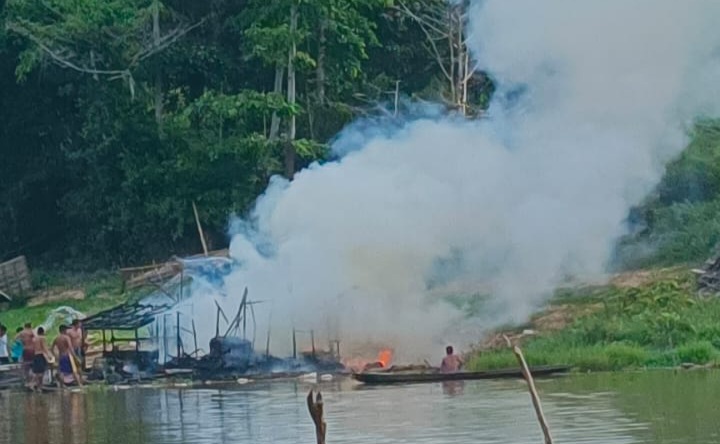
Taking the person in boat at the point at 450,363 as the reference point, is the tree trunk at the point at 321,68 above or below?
above

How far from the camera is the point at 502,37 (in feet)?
112

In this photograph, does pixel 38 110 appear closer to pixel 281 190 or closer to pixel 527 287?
pixel 281 190

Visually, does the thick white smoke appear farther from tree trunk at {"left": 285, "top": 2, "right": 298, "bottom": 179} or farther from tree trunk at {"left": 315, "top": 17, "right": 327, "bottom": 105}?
tree trunk at {"left": 315, "top": 17, "right": 327, "bottom": 105}

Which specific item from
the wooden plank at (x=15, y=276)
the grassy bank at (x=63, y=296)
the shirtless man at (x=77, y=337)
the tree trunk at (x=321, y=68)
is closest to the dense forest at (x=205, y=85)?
the tree trunk at (x=321, y=68)

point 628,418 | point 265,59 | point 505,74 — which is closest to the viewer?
point 628,418

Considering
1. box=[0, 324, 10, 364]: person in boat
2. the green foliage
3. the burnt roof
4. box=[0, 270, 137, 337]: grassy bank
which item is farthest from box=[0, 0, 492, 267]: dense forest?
the burnt roof

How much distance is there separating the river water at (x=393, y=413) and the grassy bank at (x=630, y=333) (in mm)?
1195

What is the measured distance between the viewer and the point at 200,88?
4788cm

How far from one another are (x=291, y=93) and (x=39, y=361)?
13.6 m

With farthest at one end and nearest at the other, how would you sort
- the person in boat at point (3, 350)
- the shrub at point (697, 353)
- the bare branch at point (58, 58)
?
the bare branch at point (58, 58) < the person in boat at point (3, 350) < the shrub at point (697, 353)

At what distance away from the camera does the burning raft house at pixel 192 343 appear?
32.9 meters

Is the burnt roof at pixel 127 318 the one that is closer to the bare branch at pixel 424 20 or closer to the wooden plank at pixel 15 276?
the wooden plank at pixel 15 276

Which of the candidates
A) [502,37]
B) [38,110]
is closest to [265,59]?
[38,110]

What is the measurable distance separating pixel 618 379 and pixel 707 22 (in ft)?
23.1
